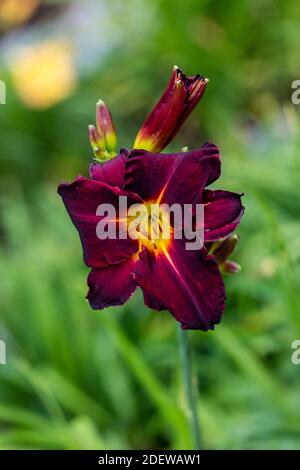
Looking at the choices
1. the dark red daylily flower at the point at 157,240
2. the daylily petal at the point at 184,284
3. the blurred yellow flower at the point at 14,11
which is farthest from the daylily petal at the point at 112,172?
the blurred yellow flower at the point at 14,11

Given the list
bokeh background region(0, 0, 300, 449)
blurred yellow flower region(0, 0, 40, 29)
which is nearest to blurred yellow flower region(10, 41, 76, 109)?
bokeh background region(0, 0, 300, 449)

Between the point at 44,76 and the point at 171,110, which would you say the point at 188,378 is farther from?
the point at 44,76

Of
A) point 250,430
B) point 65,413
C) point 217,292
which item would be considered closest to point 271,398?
point 250,430

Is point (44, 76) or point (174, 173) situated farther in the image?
point (44, 76)

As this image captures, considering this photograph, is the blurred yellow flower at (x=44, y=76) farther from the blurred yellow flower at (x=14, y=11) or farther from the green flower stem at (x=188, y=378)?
the green flower stem at (x=188, y=378)

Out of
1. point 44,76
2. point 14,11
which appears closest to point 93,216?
point 44,76
